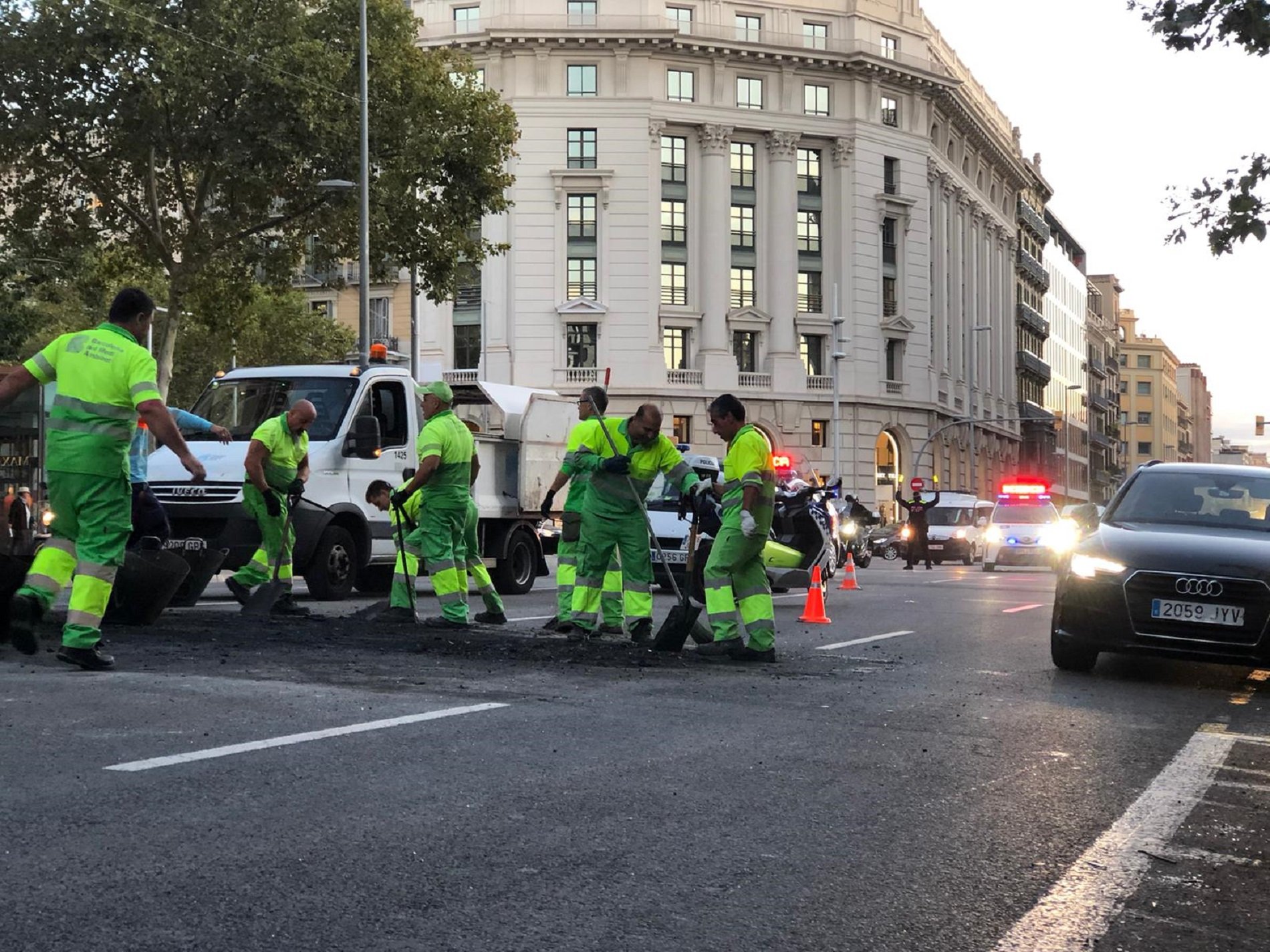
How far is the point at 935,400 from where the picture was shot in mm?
74938

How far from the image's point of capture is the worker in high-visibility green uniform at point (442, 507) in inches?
500

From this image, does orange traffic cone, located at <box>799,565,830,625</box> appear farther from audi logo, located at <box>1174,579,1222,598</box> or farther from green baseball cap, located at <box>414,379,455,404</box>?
audi logo, located at <box>1174,579,1222,598</box>

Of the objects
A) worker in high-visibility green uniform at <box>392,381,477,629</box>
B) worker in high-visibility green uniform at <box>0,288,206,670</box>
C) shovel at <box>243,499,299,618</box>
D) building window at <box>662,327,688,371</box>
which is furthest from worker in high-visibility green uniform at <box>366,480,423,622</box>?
building window at <box>662,327,688,371</box>

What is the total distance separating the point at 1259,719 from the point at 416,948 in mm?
6309

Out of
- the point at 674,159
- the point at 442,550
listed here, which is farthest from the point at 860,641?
the point at 674,159

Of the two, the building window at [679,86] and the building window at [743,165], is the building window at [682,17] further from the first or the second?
the building window at [743,165]

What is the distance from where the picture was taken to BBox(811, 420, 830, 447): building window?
68.7m

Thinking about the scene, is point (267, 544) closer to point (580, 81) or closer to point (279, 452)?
point (279, 452)

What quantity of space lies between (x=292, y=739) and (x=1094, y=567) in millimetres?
5748

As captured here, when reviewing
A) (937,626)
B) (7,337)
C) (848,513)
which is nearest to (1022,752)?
(937,626)

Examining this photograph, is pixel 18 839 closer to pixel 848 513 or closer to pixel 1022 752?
pixel 1022 752

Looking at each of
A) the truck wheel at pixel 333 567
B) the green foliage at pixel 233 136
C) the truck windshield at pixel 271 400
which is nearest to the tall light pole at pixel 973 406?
the green foliage at pixel 233 136

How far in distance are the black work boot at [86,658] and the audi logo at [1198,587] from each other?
6264 millimetres

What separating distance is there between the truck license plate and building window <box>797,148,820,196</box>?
60309mm
